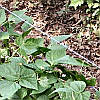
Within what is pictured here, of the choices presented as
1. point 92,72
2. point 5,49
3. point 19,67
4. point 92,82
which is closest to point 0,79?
point 19,67

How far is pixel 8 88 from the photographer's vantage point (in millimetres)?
991

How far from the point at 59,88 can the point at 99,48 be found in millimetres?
2992

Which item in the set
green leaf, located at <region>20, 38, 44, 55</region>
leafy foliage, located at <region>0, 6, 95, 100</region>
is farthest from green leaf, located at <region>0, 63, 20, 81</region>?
green leaf, located at <region>20, 38, 44, 55</region>

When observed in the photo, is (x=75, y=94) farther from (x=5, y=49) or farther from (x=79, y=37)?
(x=79, y=37)

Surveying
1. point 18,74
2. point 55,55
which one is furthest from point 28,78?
point 55,55

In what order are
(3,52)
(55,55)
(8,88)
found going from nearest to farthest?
(8,88) → (55,55) → (3,52)

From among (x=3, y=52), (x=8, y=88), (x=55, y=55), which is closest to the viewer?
(x=8, y=88)

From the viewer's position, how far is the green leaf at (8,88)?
0.97 metres

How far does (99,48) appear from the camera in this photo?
12.8 ft

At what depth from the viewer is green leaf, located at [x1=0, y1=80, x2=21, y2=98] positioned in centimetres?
97

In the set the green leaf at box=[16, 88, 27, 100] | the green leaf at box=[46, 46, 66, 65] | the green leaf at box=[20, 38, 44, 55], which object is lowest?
the green leaf at box=[16, 88, 27, 100]

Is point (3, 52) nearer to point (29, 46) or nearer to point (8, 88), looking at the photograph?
point (29, 46)

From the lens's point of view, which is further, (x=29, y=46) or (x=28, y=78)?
(x=29, y=46)

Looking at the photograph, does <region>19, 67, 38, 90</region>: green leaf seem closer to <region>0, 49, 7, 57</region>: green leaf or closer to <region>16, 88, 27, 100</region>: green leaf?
<region>16, 88, 27, 100</region>: green leaf
